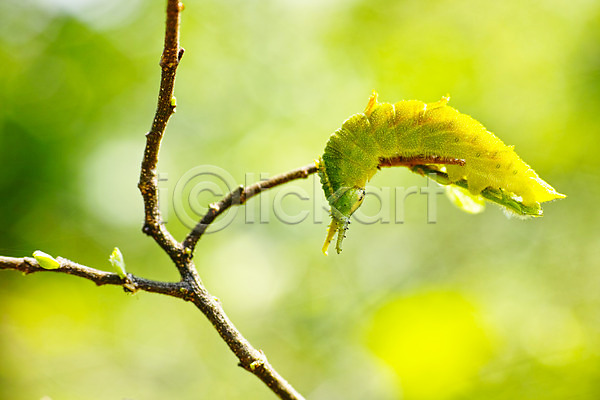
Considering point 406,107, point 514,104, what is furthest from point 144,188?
point 514,104

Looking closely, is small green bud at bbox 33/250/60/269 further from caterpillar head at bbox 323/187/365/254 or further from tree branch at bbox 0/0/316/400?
caterpillar head at bbox 323/187/365/254

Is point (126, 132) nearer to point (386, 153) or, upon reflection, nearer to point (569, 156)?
point (386, 153)

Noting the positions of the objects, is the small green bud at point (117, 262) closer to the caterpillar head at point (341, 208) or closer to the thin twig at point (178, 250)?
the thin twig at point (178, 250)

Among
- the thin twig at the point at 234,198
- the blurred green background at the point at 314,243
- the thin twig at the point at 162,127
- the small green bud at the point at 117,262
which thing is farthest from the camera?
the blurred green background at the point at 314,243

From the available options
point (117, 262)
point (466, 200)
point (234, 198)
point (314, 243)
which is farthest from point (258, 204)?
point (117, 262)

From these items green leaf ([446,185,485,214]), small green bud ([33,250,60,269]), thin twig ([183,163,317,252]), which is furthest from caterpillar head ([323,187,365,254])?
small green bud ([33,250,60,269])

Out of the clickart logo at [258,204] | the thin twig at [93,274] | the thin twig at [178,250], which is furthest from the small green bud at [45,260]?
the clickart logo at [258,204]

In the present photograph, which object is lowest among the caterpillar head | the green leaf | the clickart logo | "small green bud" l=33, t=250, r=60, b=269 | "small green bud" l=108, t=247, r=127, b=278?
"small green bud" l=33, t=250, r=60, b=269
